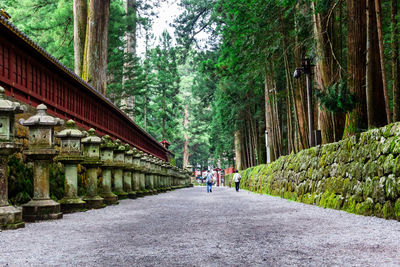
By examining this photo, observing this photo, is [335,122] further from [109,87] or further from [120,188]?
[109,87]

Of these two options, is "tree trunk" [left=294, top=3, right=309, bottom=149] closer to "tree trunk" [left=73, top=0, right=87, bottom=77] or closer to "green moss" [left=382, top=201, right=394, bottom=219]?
"green moss" [left=382, top=201, right=394, bottom=219]

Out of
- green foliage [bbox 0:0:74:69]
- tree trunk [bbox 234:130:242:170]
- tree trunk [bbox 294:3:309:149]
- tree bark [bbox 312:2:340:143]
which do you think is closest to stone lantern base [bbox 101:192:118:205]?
tree bark [bbox 312:2:340:143]

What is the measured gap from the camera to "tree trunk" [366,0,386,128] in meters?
7.77

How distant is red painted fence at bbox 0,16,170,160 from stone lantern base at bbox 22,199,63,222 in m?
2.51

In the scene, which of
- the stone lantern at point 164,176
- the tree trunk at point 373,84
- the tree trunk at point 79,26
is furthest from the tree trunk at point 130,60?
the tree trunk at point 373,84

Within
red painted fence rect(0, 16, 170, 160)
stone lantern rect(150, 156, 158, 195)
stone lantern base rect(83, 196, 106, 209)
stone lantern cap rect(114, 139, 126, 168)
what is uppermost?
red painted fence rect(0, 16, 170, 160)

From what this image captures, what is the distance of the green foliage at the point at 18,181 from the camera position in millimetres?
7156

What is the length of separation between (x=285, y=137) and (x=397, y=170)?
19.1m

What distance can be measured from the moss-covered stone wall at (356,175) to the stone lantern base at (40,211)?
5219 millimetres

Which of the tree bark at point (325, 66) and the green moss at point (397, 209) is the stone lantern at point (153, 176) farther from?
the green moss at point (397, 209)

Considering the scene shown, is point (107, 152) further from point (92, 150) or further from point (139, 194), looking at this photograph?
point (139, 194)

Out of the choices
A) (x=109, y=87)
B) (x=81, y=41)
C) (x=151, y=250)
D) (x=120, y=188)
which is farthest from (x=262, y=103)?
(x=151, y=250)

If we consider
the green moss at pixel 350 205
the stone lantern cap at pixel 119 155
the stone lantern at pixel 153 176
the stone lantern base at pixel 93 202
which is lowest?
the green moss at pixel 350 205

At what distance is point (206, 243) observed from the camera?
415 cm
